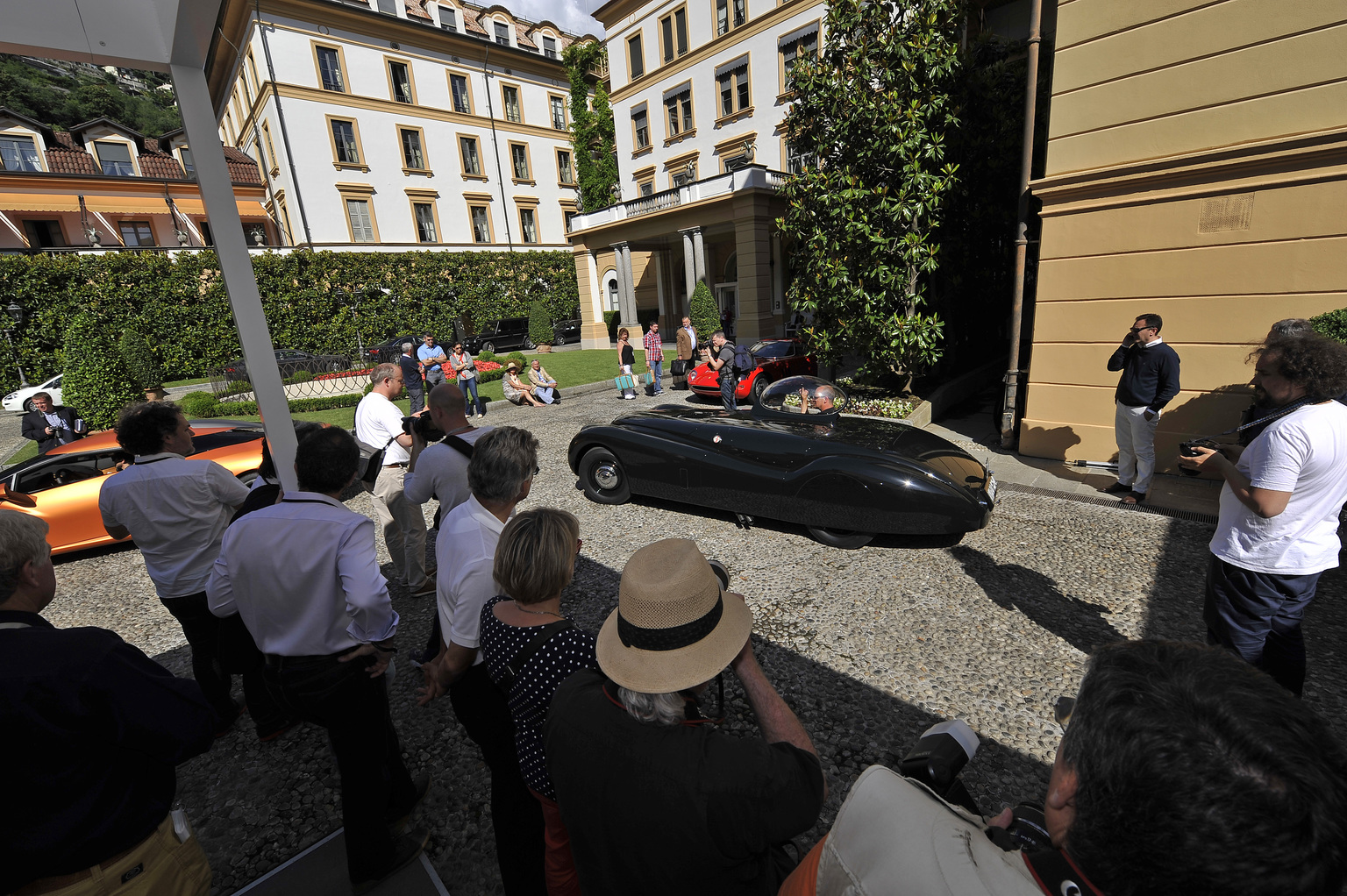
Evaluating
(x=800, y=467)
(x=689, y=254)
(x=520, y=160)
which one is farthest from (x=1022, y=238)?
(x=520, y=160)

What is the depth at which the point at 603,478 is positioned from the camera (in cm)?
614

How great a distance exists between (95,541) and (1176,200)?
465 inches

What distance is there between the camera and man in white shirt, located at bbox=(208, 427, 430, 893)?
6.84ft

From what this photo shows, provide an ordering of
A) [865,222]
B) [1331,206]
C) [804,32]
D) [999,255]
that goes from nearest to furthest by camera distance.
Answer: [1331,206], [865,222], [999,255], [804,32]

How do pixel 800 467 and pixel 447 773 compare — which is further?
pixel 800 467

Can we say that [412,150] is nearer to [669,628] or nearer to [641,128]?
[641,128]

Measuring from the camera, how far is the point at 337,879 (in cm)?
231

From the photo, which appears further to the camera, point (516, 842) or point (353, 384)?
point (353, 384)

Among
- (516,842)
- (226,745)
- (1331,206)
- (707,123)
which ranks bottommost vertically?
(226,745)

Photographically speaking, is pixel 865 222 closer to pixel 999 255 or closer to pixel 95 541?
pixel 999 255

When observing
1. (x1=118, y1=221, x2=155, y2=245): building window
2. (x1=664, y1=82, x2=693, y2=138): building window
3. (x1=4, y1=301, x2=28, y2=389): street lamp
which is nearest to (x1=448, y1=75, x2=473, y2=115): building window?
(x1=664, y1=82, x2=693, y2=138): building window

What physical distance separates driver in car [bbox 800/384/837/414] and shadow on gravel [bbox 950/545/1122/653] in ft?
5.95

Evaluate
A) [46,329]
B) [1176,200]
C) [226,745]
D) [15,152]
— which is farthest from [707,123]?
[15,152]

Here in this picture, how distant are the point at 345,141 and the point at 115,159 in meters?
11.8
